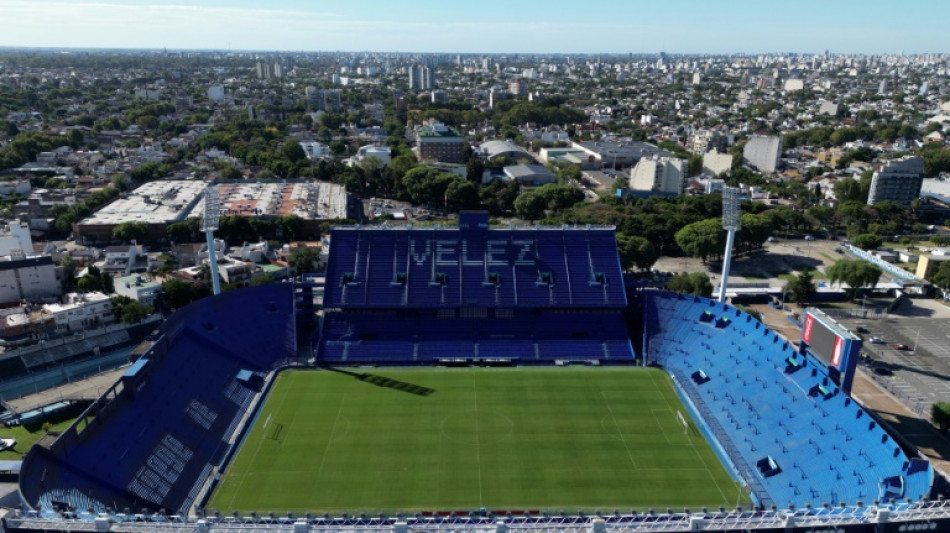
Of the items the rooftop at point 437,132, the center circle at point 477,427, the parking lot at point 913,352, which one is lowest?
the center circle at point 477,427

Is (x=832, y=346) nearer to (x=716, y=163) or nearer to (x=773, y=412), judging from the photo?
(x=773, y=412)

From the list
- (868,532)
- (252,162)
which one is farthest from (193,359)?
(252,162)

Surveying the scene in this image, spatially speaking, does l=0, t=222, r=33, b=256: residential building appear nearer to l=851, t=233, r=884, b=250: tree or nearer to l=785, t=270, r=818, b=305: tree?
l=785, t=270, r=818, b=305: tree

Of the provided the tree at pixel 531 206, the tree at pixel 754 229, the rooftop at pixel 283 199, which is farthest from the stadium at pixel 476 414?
the tree at pixel 531 206

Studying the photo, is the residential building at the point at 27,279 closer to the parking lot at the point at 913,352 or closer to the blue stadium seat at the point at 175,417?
the blue stadium seat at the point at 175,417

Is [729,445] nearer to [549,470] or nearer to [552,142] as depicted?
[549,470]

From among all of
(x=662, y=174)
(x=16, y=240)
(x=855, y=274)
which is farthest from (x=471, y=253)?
(x=662, y=174)
